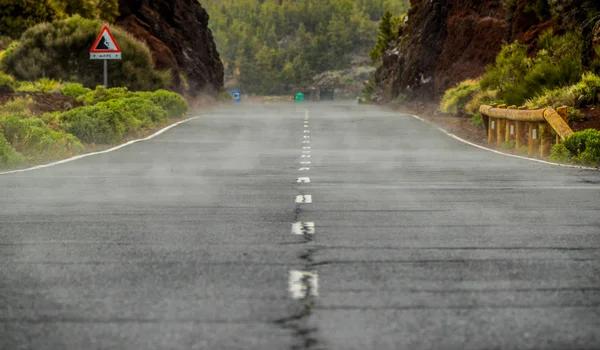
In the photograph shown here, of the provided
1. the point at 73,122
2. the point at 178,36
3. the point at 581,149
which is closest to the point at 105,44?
the point at 73,122

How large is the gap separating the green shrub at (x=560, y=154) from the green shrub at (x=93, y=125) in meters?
12.1

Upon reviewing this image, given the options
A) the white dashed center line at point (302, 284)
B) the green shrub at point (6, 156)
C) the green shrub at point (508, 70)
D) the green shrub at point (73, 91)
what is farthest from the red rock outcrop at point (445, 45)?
the white dashed center line at point (302, 284)

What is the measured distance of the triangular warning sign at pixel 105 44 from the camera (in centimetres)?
3691

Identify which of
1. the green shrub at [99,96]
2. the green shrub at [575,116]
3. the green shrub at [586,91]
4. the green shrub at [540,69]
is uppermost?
the green shrub at [540,69]

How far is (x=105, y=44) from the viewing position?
3716cm

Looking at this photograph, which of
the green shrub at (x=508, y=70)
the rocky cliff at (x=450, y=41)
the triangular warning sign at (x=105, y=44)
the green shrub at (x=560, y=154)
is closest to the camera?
the green shrub at (x=560, y=154)

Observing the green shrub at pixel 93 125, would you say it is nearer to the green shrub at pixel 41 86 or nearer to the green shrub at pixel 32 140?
the green shrub at pixel 32 140

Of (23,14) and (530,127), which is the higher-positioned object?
(23,14)

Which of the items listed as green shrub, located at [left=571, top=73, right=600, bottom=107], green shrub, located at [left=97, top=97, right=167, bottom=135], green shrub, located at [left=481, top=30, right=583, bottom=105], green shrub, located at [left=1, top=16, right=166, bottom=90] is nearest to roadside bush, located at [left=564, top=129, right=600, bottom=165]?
green shrub, located at [left=571, top=73, right=600, bottom=107]

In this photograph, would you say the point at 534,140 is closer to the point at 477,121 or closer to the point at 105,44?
the point at 477,121

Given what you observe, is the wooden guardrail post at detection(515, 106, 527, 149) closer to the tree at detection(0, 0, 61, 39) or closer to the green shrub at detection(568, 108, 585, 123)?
the green shrub at detection(568, 108, 585, 123)

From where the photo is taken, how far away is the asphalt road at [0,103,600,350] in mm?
5805

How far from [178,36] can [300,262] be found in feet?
220

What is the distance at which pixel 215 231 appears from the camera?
9.77 meters
